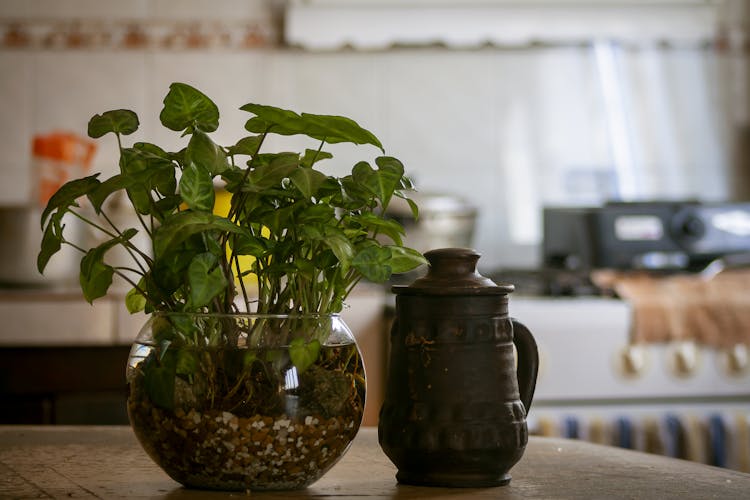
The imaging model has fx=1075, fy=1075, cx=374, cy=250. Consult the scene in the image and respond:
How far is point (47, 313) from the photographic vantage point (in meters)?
2.08

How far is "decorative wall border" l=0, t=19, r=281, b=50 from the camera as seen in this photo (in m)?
2.95

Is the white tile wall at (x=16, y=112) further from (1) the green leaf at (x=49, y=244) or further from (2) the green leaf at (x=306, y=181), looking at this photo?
(2) the green leaf at (x=306, y=181)

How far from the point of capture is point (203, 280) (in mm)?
696

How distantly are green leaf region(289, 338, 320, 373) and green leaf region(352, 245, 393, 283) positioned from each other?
0.19 feet

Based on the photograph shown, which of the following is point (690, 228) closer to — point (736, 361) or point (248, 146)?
point (736, 361)

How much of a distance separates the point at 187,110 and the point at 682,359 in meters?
1.70

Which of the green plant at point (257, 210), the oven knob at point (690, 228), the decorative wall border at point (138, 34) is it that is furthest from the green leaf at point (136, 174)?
the decorative wall border at point (138, 34)

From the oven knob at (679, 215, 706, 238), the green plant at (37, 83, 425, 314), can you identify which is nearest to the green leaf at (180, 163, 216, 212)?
the green plant at (37, 83, 425, 314)

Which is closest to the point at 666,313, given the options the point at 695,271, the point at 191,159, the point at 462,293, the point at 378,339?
the point at 695,271

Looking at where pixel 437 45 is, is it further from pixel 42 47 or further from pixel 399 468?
pixel 399 468

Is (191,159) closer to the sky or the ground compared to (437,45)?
closer to the ground

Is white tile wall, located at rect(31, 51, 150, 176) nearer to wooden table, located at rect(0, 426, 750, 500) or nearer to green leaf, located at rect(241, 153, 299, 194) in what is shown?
wooden table, located at rect(0, 426, 750, 500)

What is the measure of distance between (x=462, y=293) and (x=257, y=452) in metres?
0.20

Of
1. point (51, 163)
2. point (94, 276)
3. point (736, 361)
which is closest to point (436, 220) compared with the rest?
point (736, 361)
